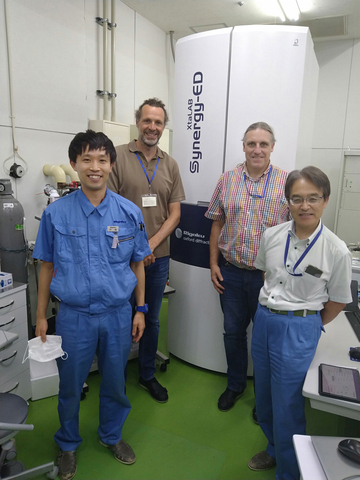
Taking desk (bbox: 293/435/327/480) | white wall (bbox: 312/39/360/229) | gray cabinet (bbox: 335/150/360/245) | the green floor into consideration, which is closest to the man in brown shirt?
the green floor

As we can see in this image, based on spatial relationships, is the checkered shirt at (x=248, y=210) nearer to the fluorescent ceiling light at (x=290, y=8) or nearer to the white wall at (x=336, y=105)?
the fluorescent ceiling light at (x=290, y=8)

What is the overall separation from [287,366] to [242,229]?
31.5 inches

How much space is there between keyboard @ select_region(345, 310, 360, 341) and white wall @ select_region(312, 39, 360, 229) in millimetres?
3219

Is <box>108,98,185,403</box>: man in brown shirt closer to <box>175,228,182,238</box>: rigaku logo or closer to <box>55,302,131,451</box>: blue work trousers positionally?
<box>175,228,182,238</box>: rigaku logo

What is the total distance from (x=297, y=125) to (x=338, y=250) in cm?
117

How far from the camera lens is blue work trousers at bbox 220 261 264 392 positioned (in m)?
2.02

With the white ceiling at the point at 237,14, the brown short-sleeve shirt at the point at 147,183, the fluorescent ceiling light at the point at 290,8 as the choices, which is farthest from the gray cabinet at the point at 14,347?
the fluorescent ceiling light at the point at 290,8

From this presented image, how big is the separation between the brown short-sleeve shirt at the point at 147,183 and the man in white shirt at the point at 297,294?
81 centimetres

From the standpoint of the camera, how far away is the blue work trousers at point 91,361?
154cm

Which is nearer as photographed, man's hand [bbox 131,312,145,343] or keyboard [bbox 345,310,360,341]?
keyboard [bbox 345,310,360,341]

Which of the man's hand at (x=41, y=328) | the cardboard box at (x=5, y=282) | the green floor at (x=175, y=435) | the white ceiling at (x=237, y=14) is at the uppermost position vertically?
the white ceiling at (x=237, y=14)

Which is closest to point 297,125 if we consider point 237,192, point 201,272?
point 237,192

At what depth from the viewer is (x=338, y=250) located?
1296 millimetres

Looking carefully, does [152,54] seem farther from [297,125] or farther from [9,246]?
[9,246]
